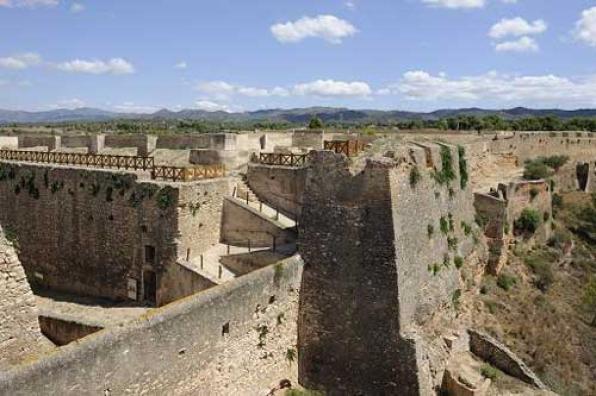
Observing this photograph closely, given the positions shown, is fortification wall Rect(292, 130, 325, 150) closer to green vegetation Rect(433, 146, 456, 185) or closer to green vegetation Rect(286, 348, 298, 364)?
green vegetation Rect(433, 146, 456, 185)

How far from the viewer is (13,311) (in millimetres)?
9508

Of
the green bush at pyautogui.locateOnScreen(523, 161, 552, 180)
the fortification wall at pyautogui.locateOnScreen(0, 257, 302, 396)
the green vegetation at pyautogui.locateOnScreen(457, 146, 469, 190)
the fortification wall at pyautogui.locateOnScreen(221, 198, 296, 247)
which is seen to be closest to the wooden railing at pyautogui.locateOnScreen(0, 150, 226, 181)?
the fortification wall at pyautogui.locateOnScreen(221, 198, 296, 247)

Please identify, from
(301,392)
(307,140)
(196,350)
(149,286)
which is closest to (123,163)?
(149,286)

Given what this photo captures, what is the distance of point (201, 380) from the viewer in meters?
11.6

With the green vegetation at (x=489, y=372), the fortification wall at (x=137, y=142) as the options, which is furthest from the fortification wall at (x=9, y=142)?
the green vegetation at (x=489, y=372)

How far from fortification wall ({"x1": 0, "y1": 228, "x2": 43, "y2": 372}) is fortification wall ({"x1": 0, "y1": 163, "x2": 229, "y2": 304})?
700cm

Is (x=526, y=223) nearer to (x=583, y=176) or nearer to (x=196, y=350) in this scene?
(x=583, y=176)

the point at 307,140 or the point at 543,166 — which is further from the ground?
the point at 307,140

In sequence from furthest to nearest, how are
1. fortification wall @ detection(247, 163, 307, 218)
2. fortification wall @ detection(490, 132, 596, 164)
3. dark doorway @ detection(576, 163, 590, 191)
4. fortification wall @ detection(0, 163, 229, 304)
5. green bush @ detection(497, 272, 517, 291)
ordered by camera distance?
dark doorway @ detection(576, 163, 590, 191), fortification wall @ detection(490, 132, 596, 164), green bush @ detection(497, 272, 517, 291), fortification wall @ detection(247, 163, 307, 218), fortification wall @ detection(0, 163, 229, 304)

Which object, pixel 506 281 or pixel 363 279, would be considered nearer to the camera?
pixel 363 279

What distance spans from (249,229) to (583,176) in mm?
26653

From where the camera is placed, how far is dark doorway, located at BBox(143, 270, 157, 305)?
17578 mm

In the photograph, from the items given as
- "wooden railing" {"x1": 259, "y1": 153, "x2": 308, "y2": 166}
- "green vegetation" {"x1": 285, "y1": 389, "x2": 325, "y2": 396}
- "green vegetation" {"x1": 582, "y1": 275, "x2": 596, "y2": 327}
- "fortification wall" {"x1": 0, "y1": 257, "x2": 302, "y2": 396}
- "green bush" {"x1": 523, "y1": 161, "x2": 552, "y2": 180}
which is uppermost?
"wooden railing" {"x1": 259, "y1": 153, "x2": 308, "y2": 166}

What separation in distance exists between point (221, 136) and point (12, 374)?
16382 mm
